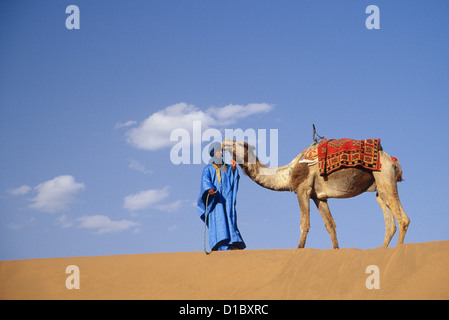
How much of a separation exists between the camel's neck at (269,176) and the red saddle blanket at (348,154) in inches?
38.3

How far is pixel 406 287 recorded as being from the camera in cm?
921

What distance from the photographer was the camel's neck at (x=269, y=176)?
13.1 meters

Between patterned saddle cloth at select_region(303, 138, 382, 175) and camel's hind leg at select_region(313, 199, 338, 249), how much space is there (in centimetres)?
81

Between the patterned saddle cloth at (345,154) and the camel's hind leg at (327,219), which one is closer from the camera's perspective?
the patterned saddle cloth at (345,154)

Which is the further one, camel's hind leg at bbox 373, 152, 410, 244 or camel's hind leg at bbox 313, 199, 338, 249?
camel's hind leg at bbox 313, 199, 338, 249

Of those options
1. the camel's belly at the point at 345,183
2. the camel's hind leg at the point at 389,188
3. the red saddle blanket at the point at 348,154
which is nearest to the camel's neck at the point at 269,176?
the camel's belly at the point at 345,183

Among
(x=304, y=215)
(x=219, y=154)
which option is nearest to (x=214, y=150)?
(x=219, y=154)

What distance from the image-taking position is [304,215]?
1215 centimetres

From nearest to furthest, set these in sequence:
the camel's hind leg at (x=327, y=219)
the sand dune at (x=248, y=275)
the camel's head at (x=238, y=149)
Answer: the sand dune at (x=248, y=275) → the camel's hind leg at (x=327, y=219) → the camel's head at (x=238, y=149)

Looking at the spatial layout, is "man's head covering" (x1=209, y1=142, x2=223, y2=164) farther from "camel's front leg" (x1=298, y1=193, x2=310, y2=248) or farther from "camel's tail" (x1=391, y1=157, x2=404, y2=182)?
"camel's tail" (x1=391, y1=157, x2=404, y2=182)

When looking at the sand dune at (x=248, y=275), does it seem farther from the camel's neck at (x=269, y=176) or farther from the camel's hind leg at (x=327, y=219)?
the camel's neck at (x=269, y=176)

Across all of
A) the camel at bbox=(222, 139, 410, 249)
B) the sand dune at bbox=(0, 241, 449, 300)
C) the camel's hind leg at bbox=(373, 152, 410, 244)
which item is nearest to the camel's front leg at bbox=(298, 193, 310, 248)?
the camel at bbox=(222, 139, 410, 249)

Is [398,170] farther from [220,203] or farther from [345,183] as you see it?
[220,203]

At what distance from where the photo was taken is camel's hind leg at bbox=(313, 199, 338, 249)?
12586 millimetres
